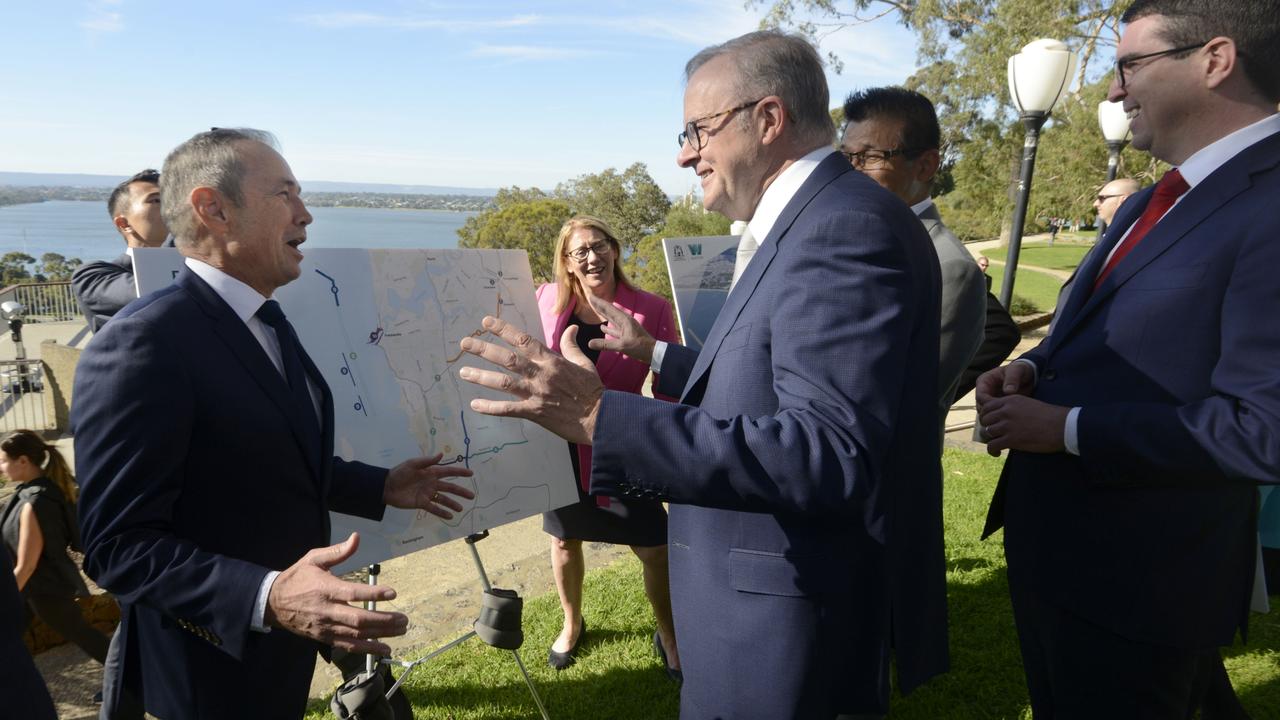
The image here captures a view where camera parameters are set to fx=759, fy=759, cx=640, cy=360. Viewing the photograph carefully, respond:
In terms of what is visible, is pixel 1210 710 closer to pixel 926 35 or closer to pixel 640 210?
pixel 640 210

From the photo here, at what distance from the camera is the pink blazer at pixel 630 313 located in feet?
13.5

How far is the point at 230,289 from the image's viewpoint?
2.00m

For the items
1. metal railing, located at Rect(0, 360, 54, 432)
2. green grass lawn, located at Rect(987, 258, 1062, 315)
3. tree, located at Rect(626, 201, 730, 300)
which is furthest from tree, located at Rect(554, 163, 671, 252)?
metal railing, located at Rect(0, 360, 54, 432)

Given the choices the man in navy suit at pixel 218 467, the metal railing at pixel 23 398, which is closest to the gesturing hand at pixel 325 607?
the man in navy suit at pixel 218 467

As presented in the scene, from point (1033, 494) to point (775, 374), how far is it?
108 cm

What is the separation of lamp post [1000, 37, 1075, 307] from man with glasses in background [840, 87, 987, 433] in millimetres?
4008

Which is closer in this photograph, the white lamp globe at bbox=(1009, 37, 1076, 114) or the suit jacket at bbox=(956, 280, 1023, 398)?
the suit jacket at bbox=(956, 280, 1023, 398)

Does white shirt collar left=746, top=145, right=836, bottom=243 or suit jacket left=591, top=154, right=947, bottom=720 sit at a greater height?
white shirt collar left=746, top=145, right=836, bottom=243

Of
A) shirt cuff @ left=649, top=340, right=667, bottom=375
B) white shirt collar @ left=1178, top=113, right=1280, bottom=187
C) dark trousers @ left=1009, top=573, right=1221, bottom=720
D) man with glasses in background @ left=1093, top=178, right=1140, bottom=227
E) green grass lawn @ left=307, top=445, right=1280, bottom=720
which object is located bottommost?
green grass lawn @ left=307, top=445, right=1280, bottom=720

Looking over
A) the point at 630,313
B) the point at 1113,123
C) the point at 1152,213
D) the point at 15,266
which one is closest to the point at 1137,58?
the point at 1152,213

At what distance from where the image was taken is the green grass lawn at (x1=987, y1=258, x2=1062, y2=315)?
19.3 meters

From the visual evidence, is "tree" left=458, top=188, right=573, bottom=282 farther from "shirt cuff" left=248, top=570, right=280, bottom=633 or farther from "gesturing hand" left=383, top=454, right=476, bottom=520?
"shirt cuff" left=248, top=570, right=280, bottom=633

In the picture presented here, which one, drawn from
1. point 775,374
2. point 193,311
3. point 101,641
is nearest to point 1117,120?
point 775,374

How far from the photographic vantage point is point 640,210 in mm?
23781
